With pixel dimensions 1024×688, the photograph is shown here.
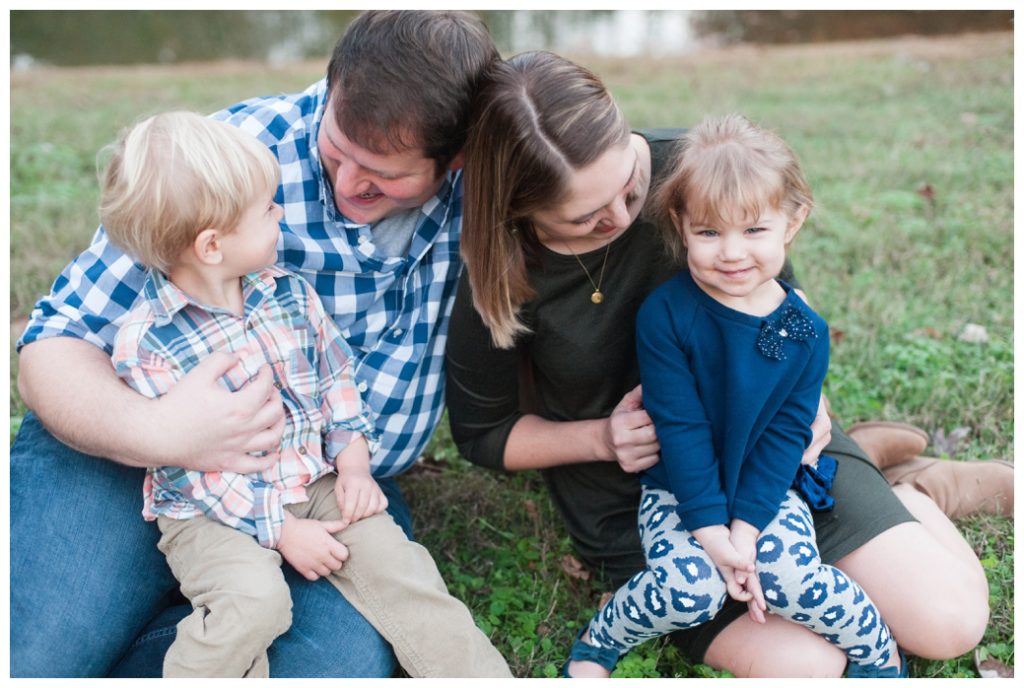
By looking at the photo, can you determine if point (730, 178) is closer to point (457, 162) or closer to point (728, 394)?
point (728, 394)

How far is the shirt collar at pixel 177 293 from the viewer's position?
7.04 ft

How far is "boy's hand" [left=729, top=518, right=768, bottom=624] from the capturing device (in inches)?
85.5

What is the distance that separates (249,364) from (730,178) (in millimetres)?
1168

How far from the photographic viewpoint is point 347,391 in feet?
7.91

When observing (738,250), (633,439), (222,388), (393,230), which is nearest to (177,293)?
(222,388)

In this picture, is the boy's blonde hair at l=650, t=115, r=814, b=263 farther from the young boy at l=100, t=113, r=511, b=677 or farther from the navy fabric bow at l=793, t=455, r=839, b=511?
the young boy at l=100, t=113, r=511, b=677

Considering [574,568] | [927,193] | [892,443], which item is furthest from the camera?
[927,193]

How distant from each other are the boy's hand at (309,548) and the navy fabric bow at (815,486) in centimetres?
110

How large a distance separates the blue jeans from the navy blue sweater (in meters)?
0.83

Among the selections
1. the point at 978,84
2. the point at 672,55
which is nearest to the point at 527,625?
the point at 978,84

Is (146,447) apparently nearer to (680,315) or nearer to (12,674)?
(12,674)

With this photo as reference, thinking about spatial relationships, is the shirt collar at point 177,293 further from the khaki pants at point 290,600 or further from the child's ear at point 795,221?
the child's ear at point 795,221

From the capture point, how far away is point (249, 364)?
225 cm

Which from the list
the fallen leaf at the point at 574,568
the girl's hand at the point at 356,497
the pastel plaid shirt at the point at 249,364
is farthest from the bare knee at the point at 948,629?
the pastel plaid shirt at the point at 249,364
